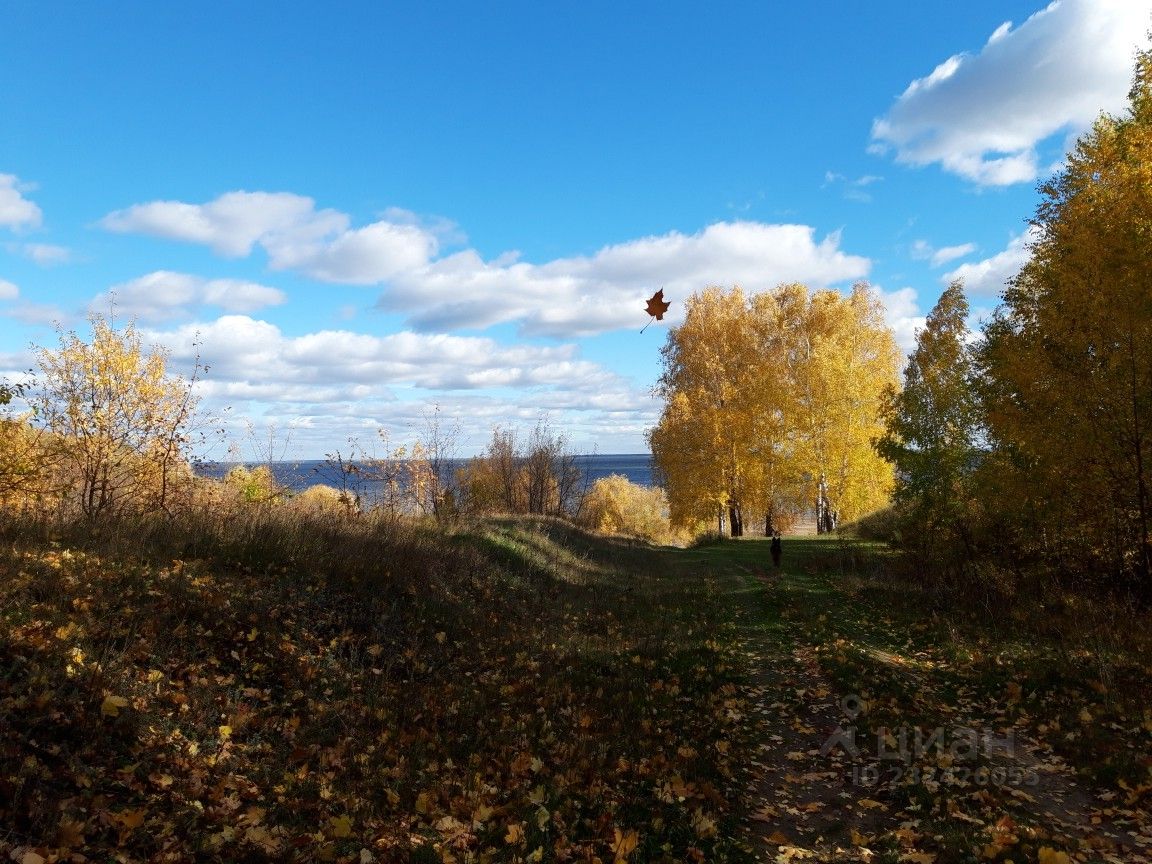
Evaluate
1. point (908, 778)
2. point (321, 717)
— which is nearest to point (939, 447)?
point (908, 778)

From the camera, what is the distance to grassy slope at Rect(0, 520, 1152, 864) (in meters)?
4.68

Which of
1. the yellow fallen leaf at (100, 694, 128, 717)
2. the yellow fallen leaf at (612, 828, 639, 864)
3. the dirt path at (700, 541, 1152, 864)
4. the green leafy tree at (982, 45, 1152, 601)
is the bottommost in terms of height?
the dirt path at (700, 541, 1152, 864)

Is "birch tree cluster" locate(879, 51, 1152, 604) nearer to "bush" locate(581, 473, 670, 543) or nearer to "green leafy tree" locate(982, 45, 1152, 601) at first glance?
"green leafy tree" locate(982, 45, 1152, 601)

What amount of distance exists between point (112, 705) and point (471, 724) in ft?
11.4

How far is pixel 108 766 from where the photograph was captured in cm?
469

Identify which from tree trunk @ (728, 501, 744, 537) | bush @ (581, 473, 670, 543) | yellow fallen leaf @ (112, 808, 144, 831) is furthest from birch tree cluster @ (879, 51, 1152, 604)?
bush @ (581, 473, 670, 543)

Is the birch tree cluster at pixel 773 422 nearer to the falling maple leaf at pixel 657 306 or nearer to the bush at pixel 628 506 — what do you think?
the bush at pixel 628 506

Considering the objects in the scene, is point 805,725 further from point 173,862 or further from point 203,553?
point 203,553

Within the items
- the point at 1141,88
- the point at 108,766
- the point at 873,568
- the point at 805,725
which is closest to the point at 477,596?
the point at 805,725

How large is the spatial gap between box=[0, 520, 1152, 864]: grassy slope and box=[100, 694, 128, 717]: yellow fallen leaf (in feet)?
0.08

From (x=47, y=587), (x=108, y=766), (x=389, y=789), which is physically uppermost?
(x=47, y=587)

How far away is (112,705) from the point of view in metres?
5.07

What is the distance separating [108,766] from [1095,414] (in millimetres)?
14488

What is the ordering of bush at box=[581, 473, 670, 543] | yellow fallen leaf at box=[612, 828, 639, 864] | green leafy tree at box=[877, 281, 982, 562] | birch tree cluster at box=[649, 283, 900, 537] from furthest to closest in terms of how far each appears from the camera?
bush at box=[581, 473, 670, 543] → birch tree cluster at box=[649, 283, 900, 537] → green leafy tree at box=[877, 281, 982, 562] → yellow fallen leaf at box=[612, 828, 639, 864]
